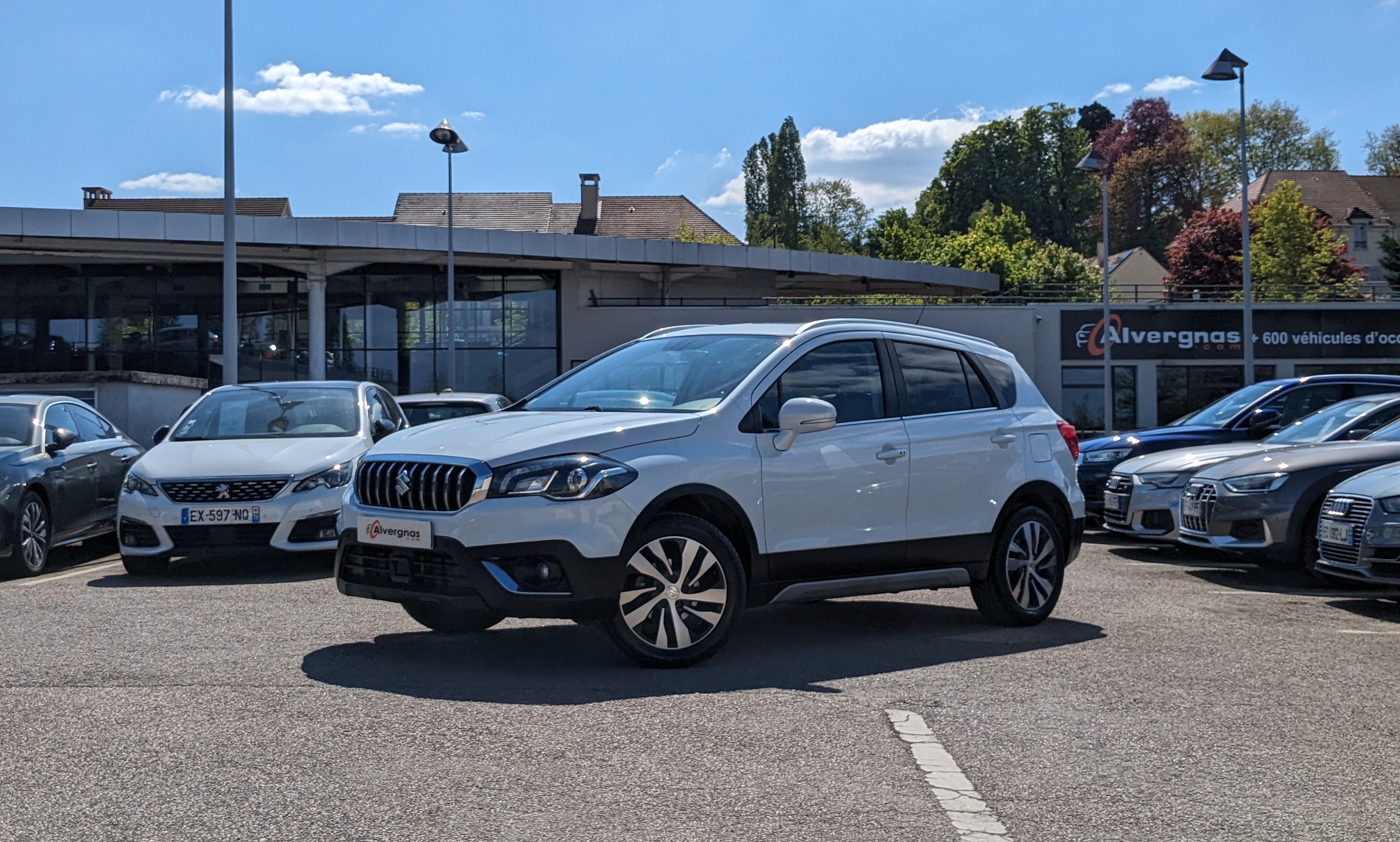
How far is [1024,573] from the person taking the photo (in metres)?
8.10

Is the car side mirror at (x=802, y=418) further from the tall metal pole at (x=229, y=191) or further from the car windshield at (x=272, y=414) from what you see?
the tall metal pole at (x=229, y=191)

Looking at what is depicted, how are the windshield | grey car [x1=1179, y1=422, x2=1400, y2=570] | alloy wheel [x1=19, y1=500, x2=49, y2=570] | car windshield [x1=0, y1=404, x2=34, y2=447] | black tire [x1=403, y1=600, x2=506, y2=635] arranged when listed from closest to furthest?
black tire [x1=403, y1=600, x2=506, y2=635], grey car [x1=1179, y1=422, x2=1400, y2=570], alloy wheel [x1=19, y1=500, x2=49, y2=570], car windshield [x1=0, y1=404, x2=34, y2=447], the windshield

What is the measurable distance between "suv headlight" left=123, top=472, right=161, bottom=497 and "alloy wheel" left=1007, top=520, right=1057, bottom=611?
20.1 feet

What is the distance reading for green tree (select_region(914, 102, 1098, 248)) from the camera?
328ft

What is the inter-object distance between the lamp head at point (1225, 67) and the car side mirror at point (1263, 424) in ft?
48.9

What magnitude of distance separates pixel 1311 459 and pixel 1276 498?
1.62 ft

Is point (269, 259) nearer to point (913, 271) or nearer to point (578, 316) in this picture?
point (578, 316)

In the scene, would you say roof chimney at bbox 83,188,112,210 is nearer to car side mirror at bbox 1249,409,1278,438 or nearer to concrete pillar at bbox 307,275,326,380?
concrete pillar at bbox 307,275,326,380

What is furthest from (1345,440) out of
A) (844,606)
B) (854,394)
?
(854,394)

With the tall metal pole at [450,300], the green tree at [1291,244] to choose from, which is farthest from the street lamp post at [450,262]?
the green tree at [1291,244]

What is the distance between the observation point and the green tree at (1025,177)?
328ft

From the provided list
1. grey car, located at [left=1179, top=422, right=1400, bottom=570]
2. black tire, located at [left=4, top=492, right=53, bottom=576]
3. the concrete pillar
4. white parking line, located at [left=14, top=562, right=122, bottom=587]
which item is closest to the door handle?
grey car, located at [left=1179, top=422, right=1400, bottom=570]

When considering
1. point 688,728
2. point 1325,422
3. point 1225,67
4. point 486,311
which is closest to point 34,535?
point 688,728

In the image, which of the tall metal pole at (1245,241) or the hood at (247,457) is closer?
the hood at (247,457)
